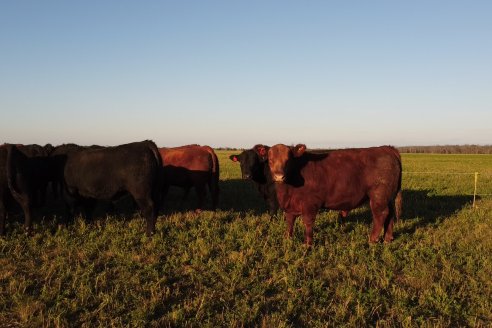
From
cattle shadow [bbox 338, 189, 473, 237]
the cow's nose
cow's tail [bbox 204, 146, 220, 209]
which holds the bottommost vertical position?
cattle shadow [bbox 338, 189, 473, 237]

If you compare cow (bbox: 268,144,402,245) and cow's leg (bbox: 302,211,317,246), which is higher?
cow (bbox: 268,144,402,245)

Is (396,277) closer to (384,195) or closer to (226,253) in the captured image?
(384,195)

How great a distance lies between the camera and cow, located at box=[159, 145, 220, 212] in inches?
443

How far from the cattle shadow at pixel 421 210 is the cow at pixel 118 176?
456 centimetres

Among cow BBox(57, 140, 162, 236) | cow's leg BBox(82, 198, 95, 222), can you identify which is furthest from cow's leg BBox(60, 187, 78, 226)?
cow's leg BBox(82, 198, 95, 222)

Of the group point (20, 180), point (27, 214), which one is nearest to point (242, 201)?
point (27, 214)

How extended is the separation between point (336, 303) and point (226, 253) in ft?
7.88

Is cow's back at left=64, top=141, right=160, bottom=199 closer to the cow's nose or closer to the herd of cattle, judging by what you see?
the herd of cattle

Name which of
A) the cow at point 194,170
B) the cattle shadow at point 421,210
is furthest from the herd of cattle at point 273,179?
the cow at point 194,170

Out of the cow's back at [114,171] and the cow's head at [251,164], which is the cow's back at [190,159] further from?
the cow's back at [114,171]

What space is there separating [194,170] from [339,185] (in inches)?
195

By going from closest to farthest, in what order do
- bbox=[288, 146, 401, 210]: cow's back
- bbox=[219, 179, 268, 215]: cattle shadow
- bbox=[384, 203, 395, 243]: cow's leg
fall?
bbox=[288, 146, 401, 210]: cow's back → bbox=[384, 203, 395, 243]: cow's leg → bbox=[219, 179, 268, 215]: cattle shadow

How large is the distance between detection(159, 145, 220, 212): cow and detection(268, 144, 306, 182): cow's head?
413cm

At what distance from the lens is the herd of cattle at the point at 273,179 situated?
7.57m
